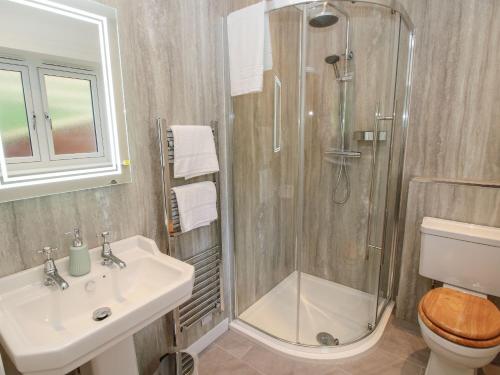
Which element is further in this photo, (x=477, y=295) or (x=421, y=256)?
(x=421, y=256)

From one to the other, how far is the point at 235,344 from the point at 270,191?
1.10 meters

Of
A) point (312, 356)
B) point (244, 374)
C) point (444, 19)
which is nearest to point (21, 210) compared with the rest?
point (244, 374)

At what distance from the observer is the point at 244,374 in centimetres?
166

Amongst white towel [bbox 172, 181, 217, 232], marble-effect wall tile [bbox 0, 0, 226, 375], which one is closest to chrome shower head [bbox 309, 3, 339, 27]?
marble-effect wall tile [bbox 0, 0, 226, 375]

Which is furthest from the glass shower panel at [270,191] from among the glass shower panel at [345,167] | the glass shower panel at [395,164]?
the glass shower panel at [395,164]

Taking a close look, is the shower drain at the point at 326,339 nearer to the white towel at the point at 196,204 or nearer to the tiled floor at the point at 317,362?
the tiled floor at the point at 317,362

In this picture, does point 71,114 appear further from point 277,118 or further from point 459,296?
point 459,296

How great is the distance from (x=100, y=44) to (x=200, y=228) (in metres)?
1.08

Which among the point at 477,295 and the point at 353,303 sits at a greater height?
the point at 477,295

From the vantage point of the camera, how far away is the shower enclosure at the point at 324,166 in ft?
6.11

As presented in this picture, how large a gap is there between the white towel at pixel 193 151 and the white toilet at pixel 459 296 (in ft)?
4.51

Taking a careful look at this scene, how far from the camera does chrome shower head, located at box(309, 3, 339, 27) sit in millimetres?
1681

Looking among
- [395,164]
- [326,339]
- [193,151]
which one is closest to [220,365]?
[326,339]

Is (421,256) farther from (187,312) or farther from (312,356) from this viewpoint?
(187,312)
